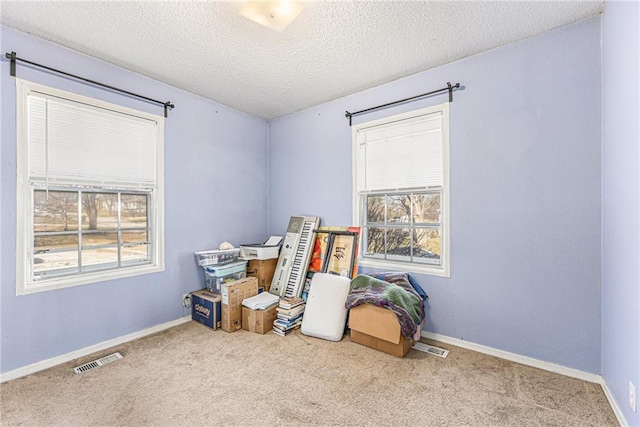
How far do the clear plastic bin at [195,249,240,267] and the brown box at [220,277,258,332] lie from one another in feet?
1.10

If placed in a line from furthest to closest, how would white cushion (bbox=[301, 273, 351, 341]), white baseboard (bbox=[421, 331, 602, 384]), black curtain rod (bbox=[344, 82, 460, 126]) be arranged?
1. white cushion (bbox=[301, 273, 351, 341])
2. black curtain rod (bbox=[344, 82, 460, 126])
3. white baseboard (bbox=[421, 331, 602, 384])

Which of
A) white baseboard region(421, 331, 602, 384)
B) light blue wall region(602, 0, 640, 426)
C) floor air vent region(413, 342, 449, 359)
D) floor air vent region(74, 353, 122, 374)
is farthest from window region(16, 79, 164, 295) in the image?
light blue wall region(602, 0, 640, 426)

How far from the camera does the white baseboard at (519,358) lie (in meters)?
2.05

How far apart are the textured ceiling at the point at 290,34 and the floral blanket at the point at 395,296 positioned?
83.2 inches

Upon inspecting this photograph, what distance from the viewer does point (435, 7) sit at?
1945 millimetres

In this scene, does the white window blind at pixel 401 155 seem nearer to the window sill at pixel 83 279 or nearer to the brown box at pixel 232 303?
the brown box at pixel 232 303

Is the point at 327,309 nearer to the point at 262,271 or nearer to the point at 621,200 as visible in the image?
the point at 262,271

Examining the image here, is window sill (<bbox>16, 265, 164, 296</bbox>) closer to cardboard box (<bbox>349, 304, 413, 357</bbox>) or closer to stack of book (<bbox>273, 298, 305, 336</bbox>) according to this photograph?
stack of book (<bbox>273, 298, 305, 336</bbox>)

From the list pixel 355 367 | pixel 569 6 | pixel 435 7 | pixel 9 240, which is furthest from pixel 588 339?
pixel 9 240

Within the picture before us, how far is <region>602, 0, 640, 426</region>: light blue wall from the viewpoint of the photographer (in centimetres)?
149

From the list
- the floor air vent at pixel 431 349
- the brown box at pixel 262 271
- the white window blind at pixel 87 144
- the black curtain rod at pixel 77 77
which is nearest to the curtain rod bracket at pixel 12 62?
the black curtain rod at pixel 77 77

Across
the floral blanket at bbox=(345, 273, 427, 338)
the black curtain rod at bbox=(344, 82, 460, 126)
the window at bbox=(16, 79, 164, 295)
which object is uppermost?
the black curtain rod at bbox=(344, 82, 460, 126)

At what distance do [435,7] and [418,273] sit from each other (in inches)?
88.6

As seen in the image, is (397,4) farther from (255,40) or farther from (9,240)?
(9,240)
